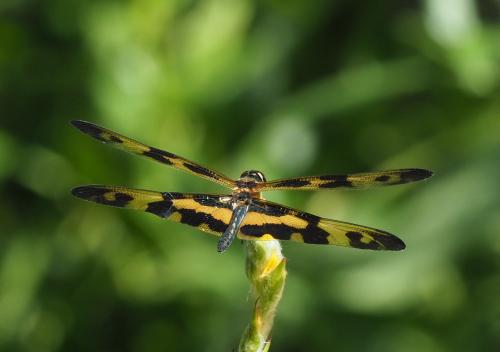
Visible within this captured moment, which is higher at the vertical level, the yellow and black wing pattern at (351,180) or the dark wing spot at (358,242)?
the yellow and black wing pattern at (351,180)

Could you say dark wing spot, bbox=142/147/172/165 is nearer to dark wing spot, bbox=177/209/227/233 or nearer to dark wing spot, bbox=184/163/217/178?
dark wing spot, bbox=184/163/217/178

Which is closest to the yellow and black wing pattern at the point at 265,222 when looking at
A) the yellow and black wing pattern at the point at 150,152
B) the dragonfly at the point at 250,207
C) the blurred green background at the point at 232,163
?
the dragonfly at the point at 250,207

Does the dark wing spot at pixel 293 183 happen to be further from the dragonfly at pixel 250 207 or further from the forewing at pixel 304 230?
the forewing at pixel 304 230

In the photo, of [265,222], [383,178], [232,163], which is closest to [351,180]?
[383,178]

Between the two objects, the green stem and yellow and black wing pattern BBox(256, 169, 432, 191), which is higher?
yellow and black wing pattern BBox(256, 169, 432, 191)

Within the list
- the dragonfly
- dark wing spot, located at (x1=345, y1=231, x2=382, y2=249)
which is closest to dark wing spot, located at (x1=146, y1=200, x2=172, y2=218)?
the dragonfly

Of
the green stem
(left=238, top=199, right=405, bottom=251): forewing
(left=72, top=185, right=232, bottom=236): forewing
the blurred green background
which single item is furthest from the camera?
the blurred green background

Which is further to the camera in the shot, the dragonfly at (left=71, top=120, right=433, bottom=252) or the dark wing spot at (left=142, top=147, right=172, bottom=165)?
the dark wing spot at (left=142, top=147, right=172, bottom=165)

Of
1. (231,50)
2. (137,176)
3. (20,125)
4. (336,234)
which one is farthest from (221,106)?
(336,234)
